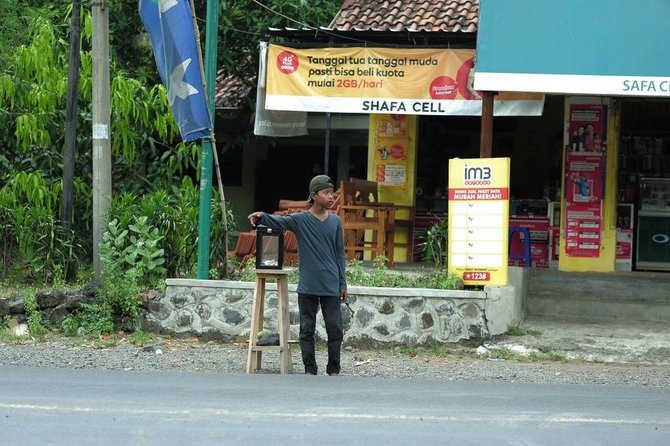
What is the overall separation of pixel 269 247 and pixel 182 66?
3482 millimetres

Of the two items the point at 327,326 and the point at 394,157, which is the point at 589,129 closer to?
the point at 394,157

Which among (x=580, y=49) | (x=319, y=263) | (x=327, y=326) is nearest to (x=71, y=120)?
(x=319, y=263)

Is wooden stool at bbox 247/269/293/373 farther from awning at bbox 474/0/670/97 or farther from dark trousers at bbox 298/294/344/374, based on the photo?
awning at bbox 474/0/670/97

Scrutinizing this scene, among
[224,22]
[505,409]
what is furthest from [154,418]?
[224,22]

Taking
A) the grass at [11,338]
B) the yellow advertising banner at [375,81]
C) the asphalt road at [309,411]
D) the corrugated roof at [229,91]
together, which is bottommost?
the grass at [11,338]

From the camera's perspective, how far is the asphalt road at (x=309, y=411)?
691 centimetres

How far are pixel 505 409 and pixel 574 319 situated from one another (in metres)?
5.58

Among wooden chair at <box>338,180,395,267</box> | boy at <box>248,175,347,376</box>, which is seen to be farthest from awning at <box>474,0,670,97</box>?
boy at <box>248,175,347,376</box>

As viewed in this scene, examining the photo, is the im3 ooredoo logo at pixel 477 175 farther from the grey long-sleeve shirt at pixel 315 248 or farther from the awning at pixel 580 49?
the grey long-sleeve shirt at pixel 315 248

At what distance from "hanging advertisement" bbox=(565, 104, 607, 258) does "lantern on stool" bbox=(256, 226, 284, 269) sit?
6.67 m

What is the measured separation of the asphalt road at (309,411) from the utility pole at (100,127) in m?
3.79

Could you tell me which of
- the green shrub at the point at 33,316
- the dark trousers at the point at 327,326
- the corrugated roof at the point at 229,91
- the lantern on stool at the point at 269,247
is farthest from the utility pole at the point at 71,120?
the corrugated roof at the point at 229,91

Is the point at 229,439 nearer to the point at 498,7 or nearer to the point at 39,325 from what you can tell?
the point at 39,325

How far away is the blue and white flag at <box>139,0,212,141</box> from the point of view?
1253cm
